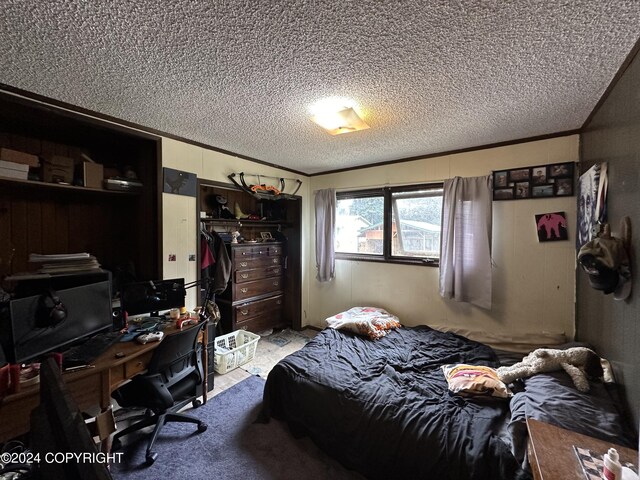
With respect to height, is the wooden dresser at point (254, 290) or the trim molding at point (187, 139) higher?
the trim molding at point (187, 139)

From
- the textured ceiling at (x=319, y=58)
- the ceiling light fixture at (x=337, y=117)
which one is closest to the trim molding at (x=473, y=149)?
the textured ceiling at (x=319, y=58)

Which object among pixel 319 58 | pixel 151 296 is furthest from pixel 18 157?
pixel 319 58

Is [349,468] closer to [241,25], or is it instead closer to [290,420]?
[290,420]

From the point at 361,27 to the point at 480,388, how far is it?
6.81 feet

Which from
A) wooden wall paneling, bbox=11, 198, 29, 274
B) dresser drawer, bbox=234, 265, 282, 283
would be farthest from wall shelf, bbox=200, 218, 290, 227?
wooden wall paneling, bbox=11, 198, 29, 274

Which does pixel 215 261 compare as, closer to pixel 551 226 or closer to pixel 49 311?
pixel 49 311

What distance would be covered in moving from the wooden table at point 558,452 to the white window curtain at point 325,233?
2.79 m

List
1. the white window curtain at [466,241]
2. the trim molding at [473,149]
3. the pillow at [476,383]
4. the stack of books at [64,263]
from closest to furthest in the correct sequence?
the pillow at [476,383] → the stack of books at [64,263] → the trim molding at [473,149] → the white window curtain at [466,241]

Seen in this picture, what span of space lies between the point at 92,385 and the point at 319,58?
2.15m

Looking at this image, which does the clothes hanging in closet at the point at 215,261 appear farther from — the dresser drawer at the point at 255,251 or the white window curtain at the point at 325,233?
the white window curtain at the point at 325,233

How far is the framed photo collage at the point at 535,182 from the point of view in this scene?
90.4 inches

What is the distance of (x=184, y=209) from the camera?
8.25 ft

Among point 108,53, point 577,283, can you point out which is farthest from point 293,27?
point 577,283

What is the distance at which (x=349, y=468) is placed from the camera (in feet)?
5.23
